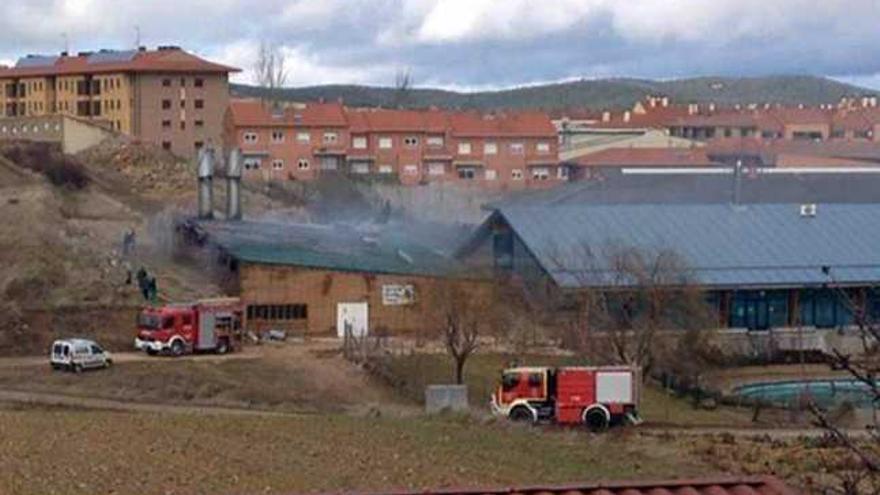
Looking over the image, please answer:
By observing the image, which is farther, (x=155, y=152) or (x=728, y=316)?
(x=155, y=152)

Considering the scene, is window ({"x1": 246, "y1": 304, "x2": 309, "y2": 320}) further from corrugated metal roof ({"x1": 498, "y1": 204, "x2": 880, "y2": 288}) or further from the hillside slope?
the hillside slope

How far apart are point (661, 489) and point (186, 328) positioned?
26.8m

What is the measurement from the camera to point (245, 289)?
40.9m

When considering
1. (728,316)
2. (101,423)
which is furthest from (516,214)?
(101,423)

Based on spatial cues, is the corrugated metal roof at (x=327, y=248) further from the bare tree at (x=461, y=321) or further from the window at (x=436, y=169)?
the window at (x=436, y=169)

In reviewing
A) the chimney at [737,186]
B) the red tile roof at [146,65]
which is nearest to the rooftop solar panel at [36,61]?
the red tile roof at [146,65]

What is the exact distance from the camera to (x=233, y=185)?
182 feet

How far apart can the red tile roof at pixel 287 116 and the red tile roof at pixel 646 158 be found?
12810mm

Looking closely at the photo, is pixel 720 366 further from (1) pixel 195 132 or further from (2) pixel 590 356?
(1) pixel 195 132

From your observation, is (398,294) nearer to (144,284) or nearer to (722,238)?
(144,284)

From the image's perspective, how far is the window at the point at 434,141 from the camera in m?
89.0

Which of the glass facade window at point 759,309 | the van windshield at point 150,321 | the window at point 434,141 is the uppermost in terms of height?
the window at point 434,141

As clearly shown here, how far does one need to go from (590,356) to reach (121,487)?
17500 millimetres

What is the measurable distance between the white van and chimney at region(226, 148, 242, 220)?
19.9m
